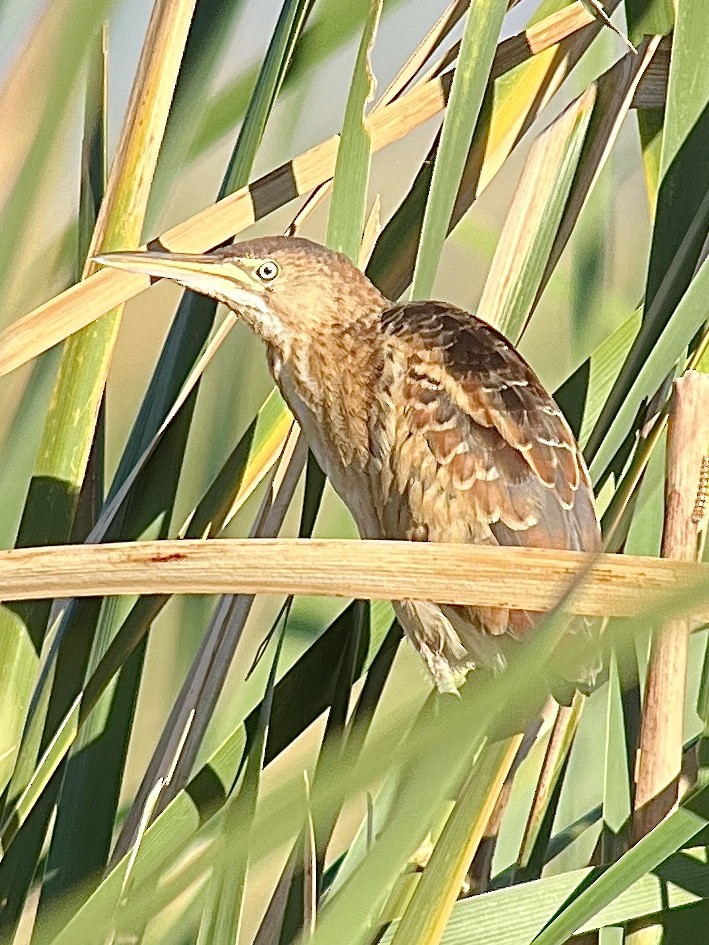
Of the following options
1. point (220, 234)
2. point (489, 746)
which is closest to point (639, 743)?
point (489, 746)

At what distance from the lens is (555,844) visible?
134 cm

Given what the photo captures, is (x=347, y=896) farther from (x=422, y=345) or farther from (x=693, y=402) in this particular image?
(x=422, y=345)

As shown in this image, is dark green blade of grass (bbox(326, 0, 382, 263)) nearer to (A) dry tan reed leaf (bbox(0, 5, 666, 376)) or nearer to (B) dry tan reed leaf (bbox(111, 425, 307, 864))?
(A) dry tan reed leaf (bbox(0, 5, 666, 376))

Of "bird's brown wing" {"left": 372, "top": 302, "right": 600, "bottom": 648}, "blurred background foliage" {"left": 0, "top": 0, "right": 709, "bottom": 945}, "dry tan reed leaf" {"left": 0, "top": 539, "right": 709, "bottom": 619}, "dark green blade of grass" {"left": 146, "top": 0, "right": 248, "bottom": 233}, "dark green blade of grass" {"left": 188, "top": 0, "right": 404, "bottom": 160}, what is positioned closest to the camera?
"dry tan reed leaf" {"left": 0, "top": 539, "right": 709, "bottom": 619}

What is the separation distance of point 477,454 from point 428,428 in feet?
0.23

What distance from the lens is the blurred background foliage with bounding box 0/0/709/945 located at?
97 centimetres

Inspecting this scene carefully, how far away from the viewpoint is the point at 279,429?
1317mm

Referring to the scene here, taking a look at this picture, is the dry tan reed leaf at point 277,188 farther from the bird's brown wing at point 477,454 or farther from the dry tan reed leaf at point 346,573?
the dry tan reed leaf at point 346,573

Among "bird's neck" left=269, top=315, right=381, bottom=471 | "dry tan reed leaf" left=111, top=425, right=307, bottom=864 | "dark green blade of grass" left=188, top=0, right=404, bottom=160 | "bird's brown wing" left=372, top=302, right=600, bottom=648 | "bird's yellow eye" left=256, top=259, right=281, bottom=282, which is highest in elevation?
"dark green blade of grass" left=188, top=0, right=404, bottom=160

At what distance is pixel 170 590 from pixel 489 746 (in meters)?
0.20

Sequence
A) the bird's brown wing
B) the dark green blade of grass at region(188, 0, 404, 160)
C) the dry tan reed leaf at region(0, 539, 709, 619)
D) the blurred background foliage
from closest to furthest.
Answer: the dry tan reed leaf at region(0, 539, 709, 619)
the blurred background foliage
the dark green blade of grass at region(188, 0, 404, 160)
the bird's brown wing

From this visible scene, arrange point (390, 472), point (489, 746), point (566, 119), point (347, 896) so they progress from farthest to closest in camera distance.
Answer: point (390, 472) → point (566, 119) → point (489, 746) → point (347, 896)

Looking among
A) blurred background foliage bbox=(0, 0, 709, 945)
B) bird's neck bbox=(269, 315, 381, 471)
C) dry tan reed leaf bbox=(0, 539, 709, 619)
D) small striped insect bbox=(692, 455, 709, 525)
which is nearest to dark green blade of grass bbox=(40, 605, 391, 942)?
blurred background foliage bbox=(0, 0, 709, 945)

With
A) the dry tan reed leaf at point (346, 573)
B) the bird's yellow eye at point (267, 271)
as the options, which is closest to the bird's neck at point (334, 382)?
the bird's yellow eye at point (267, 271)
